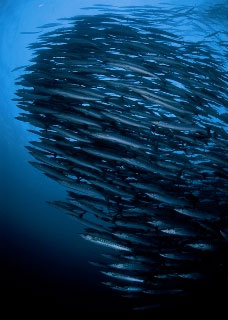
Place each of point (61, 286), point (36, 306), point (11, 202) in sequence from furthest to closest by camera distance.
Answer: point (11, 202)
point (61, 286)
point (36, 306)

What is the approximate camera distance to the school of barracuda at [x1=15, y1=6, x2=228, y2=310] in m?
3.68

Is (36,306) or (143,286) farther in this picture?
(36,306)

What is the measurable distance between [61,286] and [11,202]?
14.4 m

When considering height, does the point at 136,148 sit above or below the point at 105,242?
above

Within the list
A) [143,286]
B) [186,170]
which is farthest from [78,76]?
[143,286]

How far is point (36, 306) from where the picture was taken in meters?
8.10

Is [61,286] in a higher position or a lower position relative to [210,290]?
lower

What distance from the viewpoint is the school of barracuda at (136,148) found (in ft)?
12.1

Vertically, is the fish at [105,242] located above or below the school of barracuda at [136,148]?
below

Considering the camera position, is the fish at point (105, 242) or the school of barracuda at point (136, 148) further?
the fish at point (105, 242)

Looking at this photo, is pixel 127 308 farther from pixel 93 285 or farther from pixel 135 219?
pixel 135 219

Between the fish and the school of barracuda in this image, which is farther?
the fish

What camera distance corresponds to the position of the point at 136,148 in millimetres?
3818

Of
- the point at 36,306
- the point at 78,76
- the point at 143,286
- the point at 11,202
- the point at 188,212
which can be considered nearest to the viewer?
the point at 188,212
